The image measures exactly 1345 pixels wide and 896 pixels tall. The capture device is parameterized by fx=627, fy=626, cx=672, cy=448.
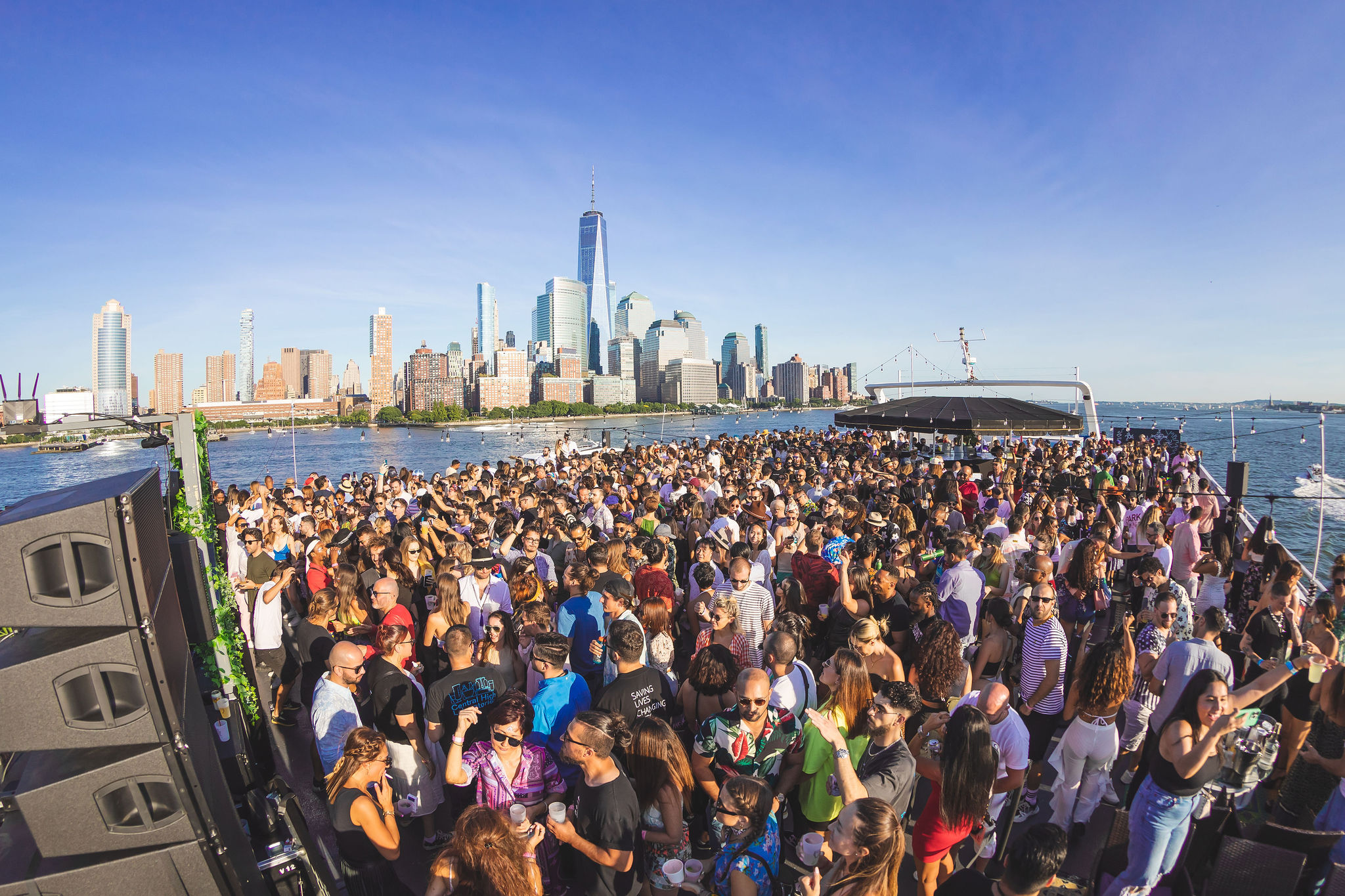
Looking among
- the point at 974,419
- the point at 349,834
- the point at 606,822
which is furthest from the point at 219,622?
the point at 974,419

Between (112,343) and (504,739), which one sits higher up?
(112,343)

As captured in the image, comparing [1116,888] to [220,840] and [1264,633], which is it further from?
[220,840]

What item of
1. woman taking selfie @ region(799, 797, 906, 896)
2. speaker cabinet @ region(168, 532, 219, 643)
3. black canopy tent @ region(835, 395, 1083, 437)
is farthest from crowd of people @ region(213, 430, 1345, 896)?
black canopy tent @ region(835, 395, 1083, 437)

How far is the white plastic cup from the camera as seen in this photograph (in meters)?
2.30

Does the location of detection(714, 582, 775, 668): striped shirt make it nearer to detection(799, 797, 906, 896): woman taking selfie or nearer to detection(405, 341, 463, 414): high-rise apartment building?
detection(799, 797, 906, 896): woman taking selfie

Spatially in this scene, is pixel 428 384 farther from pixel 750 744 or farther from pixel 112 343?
pixel 750 744

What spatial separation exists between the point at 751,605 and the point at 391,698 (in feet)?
7.70

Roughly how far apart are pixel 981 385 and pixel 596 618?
808 inches

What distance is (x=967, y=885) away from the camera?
7.36 feet

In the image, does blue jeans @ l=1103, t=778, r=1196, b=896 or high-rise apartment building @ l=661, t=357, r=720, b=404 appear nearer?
blue jeans @ l=1103, t=778, r=1196, b=896

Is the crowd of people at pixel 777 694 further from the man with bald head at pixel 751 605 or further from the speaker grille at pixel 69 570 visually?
the speaker grille at pixel 69 570

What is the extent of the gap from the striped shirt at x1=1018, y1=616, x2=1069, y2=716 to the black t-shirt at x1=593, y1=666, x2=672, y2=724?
7.64 ft

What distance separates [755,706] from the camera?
9.36 ft

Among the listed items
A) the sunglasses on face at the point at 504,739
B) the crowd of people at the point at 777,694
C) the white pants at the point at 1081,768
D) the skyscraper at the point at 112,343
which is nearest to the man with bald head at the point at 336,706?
the crowd of people at the point at 777,694
